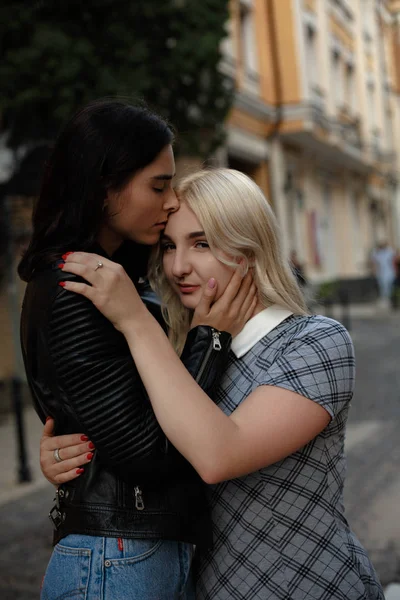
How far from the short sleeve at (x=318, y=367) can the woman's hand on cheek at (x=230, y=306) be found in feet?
0.50

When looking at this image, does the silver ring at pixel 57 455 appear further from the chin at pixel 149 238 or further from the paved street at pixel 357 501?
the paved street at pixel 357 501

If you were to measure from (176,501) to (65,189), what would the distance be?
0.76 meters

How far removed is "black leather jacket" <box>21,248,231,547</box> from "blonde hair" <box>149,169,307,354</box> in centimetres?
24

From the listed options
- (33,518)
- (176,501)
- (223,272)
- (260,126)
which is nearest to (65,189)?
(223,272)

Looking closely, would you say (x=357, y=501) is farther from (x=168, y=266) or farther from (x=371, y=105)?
(x=371, y=105)

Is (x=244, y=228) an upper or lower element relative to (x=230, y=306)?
upper

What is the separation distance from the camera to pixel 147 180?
6.39 feet

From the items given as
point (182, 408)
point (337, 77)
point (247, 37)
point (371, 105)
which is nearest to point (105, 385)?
point (182, 408)

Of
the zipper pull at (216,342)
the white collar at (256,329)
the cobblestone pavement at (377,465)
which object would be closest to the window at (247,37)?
the cobblestone pavement at (377,465)

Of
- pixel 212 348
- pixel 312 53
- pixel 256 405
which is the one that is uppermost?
pixel 312 53

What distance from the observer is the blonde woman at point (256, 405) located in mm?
1701

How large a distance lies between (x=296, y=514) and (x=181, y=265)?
658 mm

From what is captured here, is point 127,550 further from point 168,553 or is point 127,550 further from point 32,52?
point 32,52

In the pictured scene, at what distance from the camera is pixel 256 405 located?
1742mm
